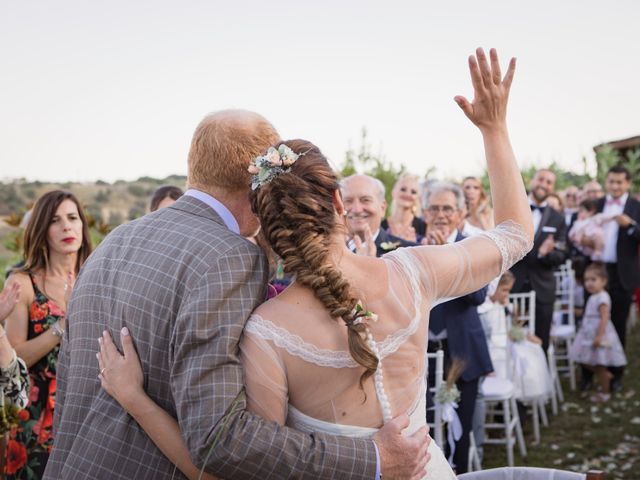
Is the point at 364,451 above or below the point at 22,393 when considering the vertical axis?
above

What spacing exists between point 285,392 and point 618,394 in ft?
23.5

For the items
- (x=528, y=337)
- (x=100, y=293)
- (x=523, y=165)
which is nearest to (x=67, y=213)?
(x=100, y=293)

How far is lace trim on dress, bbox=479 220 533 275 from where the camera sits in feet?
6.72

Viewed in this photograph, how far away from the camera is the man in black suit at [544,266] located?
7.62m

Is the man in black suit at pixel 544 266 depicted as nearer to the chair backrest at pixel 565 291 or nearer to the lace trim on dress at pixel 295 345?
the chair backrest at pixel 565 291

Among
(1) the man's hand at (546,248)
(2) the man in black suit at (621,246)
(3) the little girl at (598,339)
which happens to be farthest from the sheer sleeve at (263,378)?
(2) the man in black suit at (621,246)

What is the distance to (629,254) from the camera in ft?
28.8

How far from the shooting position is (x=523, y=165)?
16.1 m

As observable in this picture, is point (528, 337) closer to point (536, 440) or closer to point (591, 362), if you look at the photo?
point (536, 440)

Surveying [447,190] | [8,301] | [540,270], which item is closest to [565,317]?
[540,270]

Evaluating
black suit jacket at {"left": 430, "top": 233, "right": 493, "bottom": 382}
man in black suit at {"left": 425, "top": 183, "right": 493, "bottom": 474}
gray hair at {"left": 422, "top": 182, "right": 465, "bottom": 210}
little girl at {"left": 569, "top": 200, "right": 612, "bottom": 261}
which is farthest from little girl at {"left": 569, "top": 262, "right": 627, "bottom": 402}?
black suit jacket at {"left": 430, "top": 233, "right": 493, "bottom": 382}

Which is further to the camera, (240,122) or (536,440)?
(536,440)

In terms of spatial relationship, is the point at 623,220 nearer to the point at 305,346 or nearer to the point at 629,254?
the point at 629,254

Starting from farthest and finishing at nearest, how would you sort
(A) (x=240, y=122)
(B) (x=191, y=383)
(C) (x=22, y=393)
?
(C) (x=22, y=393)
(A) (x=240, y=122)
(B) (x=191, y=383)
